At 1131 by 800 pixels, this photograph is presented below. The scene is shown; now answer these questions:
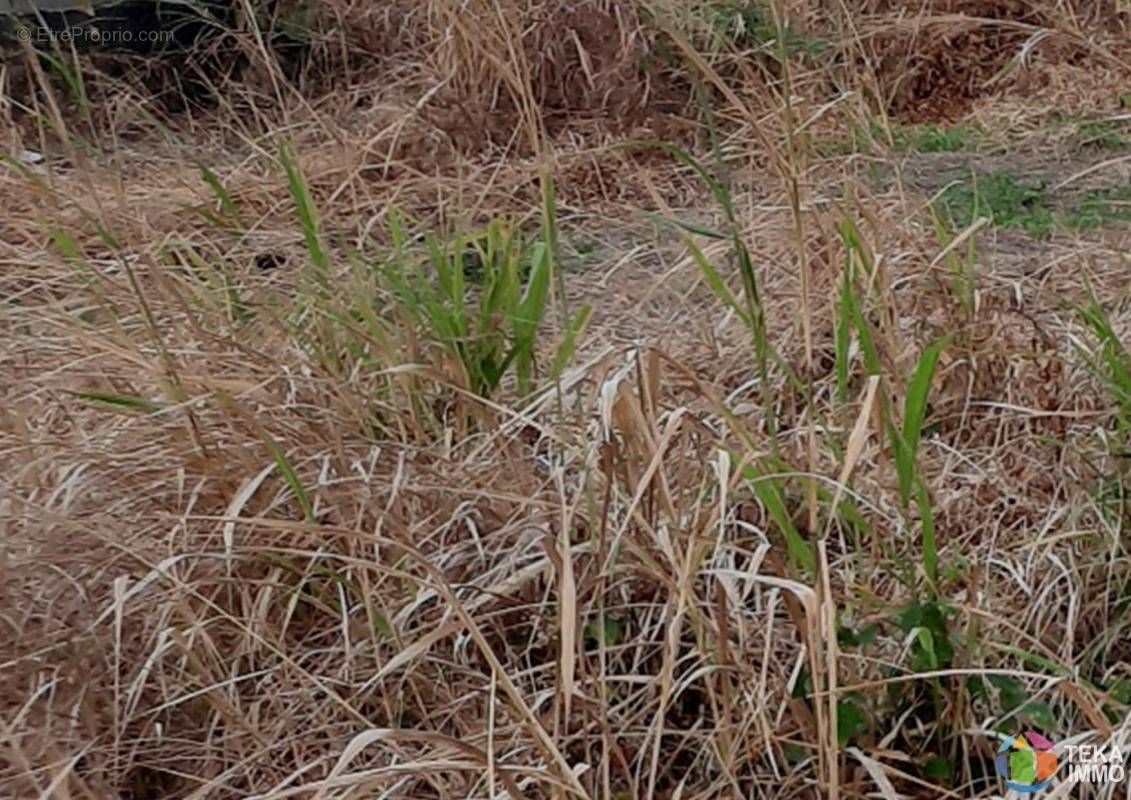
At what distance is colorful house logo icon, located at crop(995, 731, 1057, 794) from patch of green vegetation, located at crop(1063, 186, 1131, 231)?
64.2 inches

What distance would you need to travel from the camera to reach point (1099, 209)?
119 inches

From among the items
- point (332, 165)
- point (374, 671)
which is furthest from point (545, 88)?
point (374, 671)

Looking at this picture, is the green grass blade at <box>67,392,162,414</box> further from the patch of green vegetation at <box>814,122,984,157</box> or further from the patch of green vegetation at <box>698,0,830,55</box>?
the patch of green vegetation at <box>698,0,830,55</box>

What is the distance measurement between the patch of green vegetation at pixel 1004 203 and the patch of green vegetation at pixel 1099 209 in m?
0.05

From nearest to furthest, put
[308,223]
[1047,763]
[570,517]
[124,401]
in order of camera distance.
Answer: [1047,763] → [570,517] → [124,401] → [308,223]

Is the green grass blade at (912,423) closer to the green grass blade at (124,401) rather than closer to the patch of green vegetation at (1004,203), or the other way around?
the green grass blade at (124,401)

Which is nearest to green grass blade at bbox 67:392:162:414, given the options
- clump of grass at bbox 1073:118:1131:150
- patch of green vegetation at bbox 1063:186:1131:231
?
patch of green vegetation at bbox 1063:186:1131:231

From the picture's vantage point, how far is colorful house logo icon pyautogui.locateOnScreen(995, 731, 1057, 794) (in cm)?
140

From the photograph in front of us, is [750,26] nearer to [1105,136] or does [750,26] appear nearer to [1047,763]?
[1105,136]

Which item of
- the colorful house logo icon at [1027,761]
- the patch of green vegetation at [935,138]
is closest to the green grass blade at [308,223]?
the colorful house logo icon at [1027,761]

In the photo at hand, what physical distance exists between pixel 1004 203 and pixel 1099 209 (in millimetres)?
191

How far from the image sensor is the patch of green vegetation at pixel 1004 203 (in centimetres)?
294

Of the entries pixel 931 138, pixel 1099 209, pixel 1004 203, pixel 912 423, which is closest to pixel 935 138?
pixel 931 138

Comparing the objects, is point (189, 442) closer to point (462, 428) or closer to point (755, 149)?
point (462, 428)
